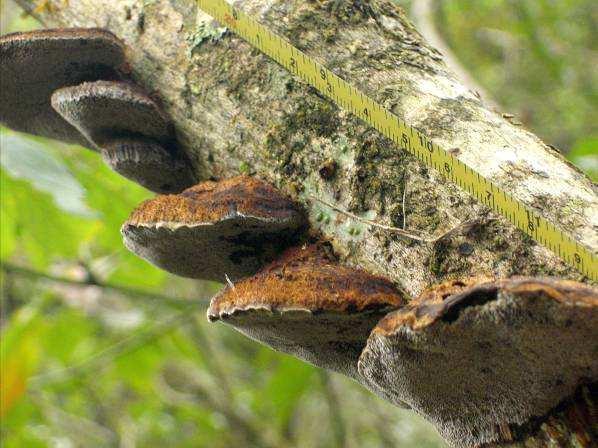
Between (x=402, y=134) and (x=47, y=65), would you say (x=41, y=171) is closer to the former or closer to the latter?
(x=47, y=65)

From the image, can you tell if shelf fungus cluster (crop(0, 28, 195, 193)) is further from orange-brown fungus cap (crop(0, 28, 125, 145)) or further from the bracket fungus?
the bracket fungus

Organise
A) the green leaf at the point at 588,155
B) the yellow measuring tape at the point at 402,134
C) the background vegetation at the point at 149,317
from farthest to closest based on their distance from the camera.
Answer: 1. the background vegetation at the point at 149,317
2. the green leaf at the point at 588,155
3. the yellow measuring tape at the point at 402,134

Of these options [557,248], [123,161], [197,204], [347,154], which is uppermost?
[557,248]

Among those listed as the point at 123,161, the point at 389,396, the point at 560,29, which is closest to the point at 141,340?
the point at 123,161

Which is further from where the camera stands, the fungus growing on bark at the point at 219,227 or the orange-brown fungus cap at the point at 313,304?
the fungus growing on bark at the point at 219,227

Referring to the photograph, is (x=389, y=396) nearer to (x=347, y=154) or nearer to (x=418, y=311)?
(x=418, y=311)

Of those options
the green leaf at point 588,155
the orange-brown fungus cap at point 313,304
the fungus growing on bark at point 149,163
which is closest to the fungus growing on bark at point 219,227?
the orange-brown fungus cap at point 313,304

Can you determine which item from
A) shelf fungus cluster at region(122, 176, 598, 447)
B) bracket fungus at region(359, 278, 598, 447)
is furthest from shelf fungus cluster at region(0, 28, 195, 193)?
bracket fungus at region(359, 278, 598, 447)

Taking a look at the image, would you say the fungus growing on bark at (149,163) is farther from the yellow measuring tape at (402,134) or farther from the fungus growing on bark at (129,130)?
the yellow measuring tape at (402,134)
